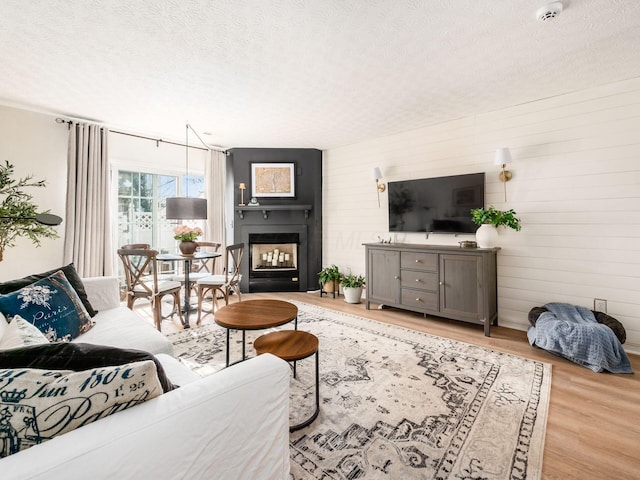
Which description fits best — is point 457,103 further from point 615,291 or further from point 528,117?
point 615,291

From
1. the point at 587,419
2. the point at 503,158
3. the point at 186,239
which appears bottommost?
the point at 587,419

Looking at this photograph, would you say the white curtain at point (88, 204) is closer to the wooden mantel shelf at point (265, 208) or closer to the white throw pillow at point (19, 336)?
the wooden mantel shelf at point (265, 208)

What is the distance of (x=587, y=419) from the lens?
1.80 m

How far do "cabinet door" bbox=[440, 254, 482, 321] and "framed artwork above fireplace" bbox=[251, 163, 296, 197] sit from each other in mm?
2842

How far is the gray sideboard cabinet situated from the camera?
124 inches

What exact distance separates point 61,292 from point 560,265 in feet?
14.3

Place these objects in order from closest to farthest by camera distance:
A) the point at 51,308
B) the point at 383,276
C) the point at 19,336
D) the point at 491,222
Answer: the point at 19,336 < the point at 51,308 < the point at 491,222 < the point at 383,276

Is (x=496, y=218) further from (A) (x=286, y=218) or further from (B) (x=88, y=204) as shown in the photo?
(B) (x=88, y=204)

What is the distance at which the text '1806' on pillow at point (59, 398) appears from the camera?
70cm

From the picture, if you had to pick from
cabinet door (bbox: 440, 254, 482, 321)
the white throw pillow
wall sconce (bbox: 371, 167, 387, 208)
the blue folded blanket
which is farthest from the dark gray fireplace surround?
the white throw pillow

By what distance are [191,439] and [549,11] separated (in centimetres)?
287

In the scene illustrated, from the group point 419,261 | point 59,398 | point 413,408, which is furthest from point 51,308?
point 419,261

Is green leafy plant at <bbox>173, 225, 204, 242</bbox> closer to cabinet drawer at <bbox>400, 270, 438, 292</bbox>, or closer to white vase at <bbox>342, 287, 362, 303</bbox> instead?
white vase at <bbox>342, 287, 362, 303</bbox>

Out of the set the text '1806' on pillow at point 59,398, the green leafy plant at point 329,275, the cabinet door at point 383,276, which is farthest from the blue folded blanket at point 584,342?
the text '1806' on pillow at point 59,398
